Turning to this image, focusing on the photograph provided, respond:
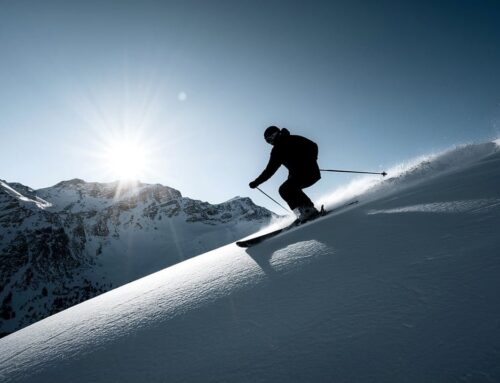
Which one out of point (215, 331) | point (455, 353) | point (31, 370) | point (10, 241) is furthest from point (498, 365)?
point (10, 241)

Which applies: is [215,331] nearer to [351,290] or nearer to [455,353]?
[351,290]

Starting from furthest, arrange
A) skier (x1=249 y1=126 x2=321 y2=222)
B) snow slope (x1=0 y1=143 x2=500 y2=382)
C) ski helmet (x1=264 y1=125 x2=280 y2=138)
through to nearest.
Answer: ski helmet (x1=264 y1=125 x2=280 y2=138) < skier (x1=249 y1=126 x2=321 y2=222) < snow slope (x1=0 y1=143 x2=500 y2=382)

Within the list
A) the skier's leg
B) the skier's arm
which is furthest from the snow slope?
the skier's arm

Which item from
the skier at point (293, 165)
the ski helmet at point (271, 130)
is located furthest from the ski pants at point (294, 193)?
the ski helmet at point (271, 130)

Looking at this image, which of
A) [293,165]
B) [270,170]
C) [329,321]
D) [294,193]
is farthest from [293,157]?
[329,321]

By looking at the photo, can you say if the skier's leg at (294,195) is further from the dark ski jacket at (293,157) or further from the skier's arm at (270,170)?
the skier's arm at (270,170)

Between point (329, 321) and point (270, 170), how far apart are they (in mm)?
5764

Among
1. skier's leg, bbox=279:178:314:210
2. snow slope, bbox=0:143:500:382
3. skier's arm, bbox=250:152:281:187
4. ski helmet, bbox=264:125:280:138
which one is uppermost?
ski helmet, bbox=264:125:280:138

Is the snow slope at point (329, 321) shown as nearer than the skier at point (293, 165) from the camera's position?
Yes

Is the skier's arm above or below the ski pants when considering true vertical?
above

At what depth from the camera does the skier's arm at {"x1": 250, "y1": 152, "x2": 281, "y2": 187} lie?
7.03m

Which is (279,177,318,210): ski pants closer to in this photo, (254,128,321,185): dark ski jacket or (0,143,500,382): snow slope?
(254,128,321,185): dark ski jacket

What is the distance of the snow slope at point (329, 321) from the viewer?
3.50 feet

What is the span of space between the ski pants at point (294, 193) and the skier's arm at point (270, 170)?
1.46ft
